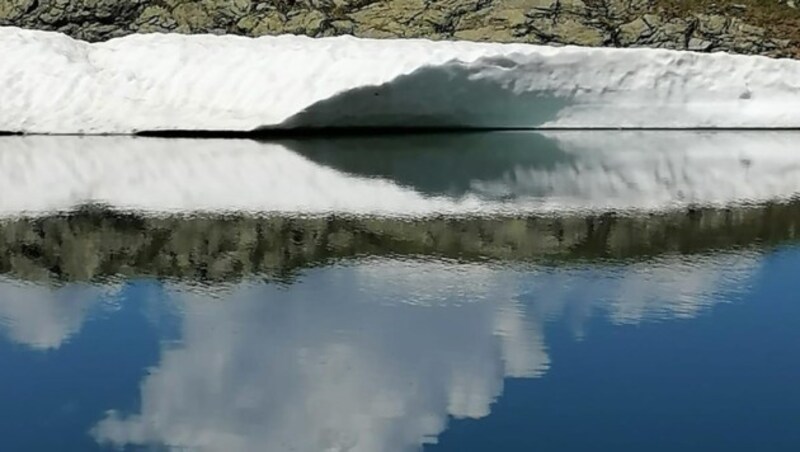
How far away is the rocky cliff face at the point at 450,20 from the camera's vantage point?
1237 centimetres

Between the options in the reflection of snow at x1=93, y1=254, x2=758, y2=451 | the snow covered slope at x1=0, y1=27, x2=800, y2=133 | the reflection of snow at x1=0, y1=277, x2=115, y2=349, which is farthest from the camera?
the snow covered slope at x1=0, y1=27, x2=800, y2=133

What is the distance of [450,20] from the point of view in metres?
12.6

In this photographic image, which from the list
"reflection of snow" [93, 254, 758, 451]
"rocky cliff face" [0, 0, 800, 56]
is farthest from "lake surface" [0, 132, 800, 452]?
"rocky cliff face" [0, 0, 800, 56]

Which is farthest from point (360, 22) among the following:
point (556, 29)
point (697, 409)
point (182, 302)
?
point (697, 409)

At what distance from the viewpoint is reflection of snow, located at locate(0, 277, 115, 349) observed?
374 centimetres

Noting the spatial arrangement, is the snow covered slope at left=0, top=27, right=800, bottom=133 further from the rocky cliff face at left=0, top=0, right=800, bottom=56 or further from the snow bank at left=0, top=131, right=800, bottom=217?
the rocky cliff face at left=0, top=0, right=800, bottom=56

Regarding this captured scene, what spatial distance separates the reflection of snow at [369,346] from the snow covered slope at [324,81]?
4.63 m

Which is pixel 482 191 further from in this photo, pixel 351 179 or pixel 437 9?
pixel 437 9

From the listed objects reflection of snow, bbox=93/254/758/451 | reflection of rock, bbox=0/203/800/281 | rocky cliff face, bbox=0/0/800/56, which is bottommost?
reflection of snow, bbox=93/254/758/451

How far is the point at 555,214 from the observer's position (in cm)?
618

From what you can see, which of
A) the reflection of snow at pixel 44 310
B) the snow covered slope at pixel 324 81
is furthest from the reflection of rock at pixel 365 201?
the snow covered slope at pixel 324 81

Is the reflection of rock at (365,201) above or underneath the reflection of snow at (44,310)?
above

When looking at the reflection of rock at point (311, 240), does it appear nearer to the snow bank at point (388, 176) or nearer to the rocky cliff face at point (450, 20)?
the snow bank at point (388, 176)

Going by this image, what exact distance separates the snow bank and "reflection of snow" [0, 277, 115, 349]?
165cm
